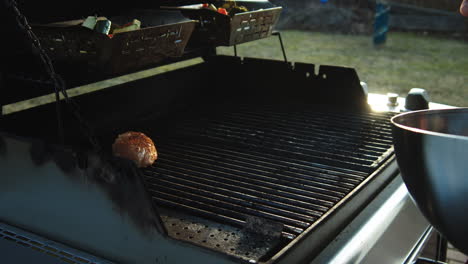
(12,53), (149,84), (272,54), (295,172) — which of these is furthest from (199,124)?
(272,54)

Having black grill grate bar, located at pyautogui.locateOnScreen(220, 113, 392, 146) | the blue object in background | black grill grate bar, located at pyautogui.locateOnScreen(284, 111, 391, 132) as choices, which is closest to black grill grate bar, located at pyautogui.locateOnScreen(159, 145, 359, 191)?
black grill grate bar, located at pyautogui.locateOnScreen(220, 113, 392, 146)

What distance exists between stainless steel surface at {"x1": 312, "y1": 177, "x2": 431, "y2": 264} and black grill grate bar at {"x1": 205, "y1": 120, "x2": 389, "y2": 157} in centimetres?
21

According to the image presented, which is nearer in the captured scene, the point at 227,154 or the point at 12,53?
the point at 12,53

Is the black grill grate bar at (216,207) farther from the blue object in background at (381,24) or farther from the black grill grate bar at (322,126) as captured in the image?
the blue object in background at (381,24)

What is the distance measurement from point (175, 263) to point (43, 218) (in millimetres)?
420

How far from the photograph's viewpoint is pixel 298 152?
187 centimetres

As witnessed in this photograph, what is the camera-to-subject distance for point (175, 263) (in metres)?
1.11

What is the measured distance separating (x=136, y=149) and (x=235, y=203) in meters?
0.45

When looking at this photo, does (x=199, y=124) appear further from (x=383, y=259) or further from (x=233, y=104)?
(x=383, y=259)

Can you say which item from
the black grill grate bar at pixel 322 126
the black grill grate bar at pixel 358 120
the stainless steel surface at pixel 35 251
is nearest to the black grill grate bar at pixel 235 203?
the stainless steel surface at pixel 35 251

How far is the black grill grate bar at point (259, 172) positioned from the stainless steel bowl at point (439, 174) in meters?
0.62

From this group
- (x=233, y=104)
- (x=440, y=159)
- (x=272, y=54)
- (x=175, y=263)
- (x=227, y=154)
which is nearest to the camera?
(x=440, y=159)

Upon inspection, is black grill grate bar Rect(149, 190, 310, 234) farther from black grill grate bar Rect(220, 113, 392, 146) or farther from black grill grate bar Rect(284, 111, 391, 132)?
black grill grate bar Rect(284, 111, 391, 132)

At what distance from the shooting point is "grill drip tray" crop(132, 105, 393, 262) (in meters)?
1.29
